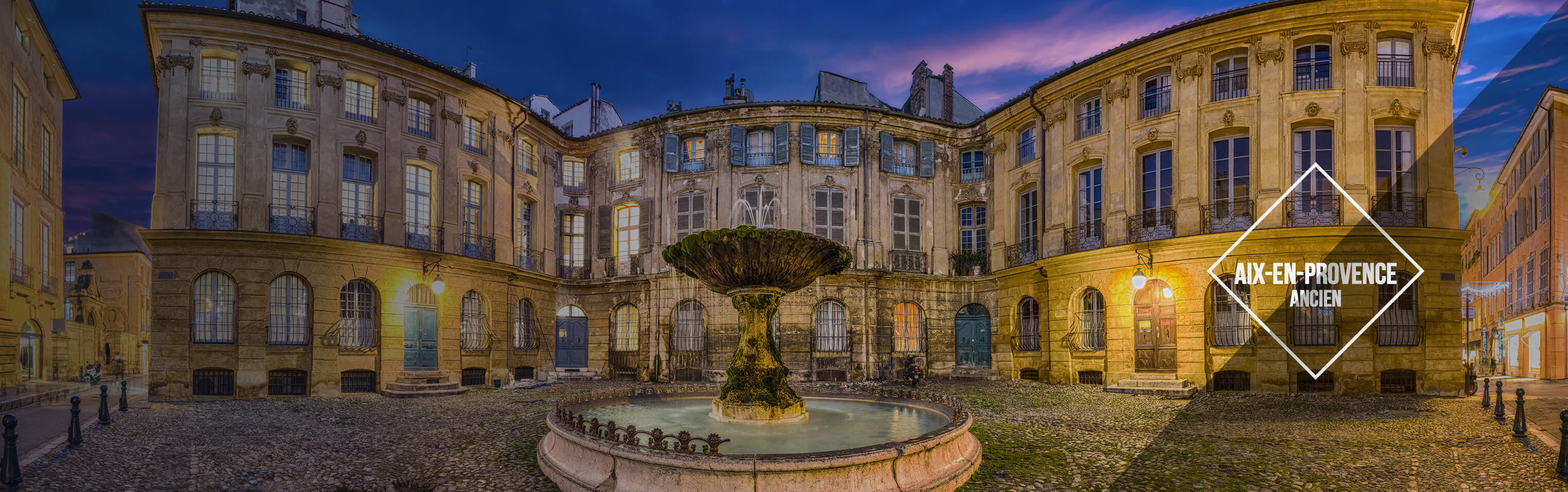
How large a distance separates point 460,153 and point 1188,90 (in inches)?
684

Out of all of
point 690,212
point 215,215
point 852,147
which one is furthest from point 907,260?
point 215,215

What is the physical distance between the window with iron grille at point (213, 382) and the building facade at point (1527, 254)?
2641 cm

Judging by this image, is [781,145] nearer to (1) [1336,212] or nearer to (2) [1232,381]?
(2) [1232,381]

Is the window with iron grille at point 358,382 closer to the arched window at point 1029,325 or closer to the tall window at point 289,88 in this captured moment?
the tall window at point 289,88

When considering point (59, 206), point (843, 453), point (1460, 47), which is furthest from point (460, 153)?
point (1460, 47)

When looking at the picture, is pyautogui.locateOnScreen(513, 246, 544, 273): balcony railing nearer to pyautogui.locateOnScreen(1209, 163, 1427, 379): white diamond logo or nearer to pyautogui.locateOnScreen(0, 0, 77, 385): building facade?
pyautogui.locateOnScreen(0, 0, 77, 385): building facade

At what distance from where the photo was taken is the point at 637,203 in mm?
22609

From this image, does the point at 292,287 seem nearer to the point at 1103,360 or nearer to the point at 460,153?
the point at 460,153

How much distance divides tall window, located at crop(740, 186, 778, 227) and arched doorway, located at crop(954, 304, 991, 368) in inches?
247

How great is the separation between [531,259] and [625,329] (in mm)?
3432

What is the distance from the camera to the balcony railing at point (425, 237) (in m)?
18.0

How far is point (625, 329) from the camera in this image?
22672 mm

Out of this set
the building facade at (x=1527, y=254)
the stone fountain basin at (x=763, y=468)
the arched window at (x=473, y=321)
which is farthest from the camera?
the building facade at (x=1527, y=254)

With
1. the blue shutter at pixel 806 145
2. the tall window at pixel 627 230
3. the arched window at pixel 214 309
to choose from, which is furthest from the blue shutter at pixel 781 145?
the arched window at pixel 214 309
